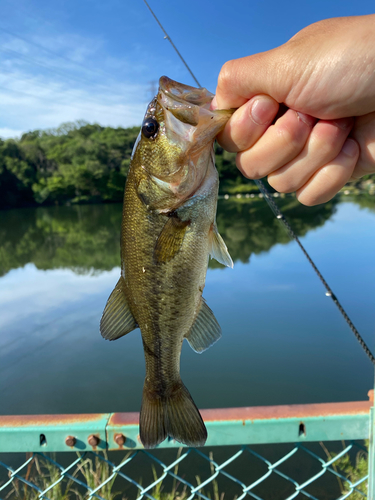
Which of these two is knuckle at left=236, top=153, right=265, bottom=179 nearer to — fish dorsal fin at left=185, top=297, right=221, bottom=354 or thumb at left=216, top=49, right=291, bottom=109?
thumb at left=216, top=49, right=291, bottom=109

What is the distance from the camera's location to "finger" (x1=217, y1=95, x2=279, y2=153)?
1313mm

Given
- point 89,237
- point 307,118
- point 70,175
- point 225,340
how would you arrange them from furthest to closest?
point 70,175 → point 89,237 → point 225,340 → point 307,118

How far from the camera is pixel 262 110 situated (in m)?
1.32

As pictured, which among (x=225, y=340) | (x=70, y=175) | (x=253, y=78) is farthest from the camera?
(x=70, y=175)

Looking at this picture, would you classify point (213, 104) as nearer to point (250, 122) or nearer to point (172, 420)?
point (250, 122)

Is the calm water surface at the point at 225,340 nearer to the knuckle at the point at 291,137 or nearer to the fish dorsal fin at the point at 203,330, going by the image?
the fish dorsal fin at the point at 203,330

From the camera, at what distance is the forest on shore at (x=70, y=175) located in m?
39.5

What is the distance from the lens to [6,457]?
15.2 feet

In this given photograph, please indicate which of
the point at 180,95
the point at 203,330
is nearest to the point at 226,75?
the point at 180,95

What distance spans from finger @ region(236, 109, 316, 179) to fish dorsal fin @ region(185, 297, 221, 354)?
64cm

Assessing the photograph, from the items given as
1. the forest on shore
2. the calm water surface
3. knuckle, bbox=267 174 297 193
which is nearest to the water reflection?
the calm water surface

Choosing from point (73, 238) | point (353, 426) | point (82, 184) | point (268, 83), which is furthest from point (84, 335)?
point (82, 184)

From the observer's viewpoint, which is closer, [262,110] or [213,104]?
[262,110]

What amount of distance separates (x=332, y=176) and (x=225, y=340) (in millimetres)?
6510
